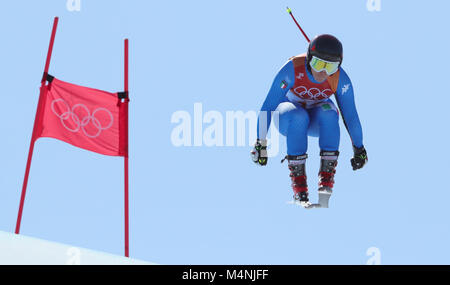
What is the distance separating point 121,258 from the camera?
9.40 meters

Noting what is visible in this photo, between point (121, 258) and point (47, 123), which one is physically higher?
point (47, 123)

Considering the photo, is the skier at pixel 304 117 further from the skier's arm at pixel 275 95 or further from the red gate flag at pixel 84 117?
the red gate flag at pixel 84 117

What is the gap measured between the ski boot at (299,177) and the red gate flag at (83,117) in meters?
3.02

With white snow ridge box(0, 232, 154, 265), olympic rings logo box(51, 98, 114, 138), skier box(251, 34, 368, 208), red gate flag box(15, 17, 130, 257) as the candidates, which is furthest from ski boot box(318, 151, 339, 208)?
olympic rings logo box(51, 98, 114, 138)

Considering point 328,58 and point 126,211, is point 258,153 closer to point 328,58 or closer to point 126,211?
point 328,58

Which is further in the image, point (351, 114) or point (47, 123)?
point (47, 123)

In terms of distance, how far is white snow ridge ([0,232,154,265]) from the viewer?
9.02m

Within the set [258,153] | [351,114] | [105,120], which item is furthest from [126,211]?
[351,114]

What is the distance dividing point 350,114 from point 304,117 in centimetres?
73

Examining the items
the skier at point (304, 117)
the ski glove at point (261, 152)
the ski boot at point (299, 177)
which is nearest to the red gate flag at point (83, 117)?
the ski glove at point (261, 152)

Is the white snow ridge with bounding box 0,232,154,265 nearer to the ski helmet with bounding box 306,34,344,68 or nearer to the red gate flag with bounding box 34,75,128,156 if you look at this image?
the red gate flag with bounding box 34,75,128,156

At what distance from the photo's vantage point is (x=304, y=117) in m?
9.36

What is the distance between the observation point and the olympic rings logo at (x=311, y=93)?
949 cm
